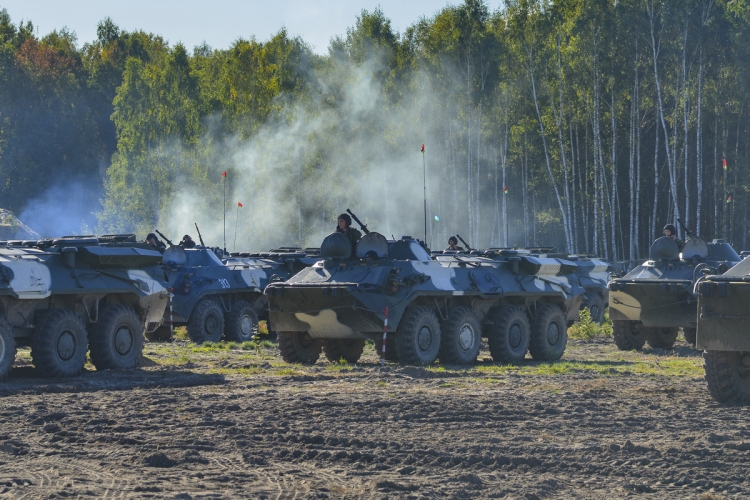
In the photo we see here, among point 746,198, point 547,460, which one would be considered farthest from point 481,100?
point 547,460

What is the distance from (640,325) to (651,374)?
5.24 m

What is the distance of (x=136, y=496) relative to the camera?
21.5 ft

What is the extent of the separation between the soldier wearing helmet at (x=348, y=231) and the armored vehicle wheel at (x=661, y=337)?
20.8 feet

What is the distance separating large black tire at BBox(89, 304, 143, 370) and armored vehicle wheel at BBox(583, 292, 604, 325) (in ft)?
47.5

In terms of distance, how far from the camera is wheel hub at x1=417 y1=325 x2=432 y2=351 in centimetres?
1580

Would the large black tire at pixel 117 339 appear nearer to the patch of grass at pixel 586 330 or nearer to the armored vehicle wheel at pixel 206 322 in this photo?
the armored vehicle wheel at pixel 206 322

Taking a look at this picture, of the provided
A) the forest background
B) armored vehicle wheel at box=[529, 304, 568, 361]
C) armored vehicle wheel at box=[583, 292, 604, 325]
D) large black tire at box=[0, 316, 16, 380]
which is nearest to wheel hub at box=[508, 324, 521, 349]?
armored vehicle wheel at box=[529, 304, 568, 361]

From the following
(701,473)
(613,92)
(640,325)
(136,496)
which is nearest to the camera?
(136,496)

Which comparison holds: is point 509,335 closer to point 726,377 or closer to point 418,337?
point 418,337

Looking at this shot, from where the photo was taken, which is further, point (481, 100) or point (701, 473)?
point (481, 100)

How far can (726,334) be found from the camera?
10.7 metres

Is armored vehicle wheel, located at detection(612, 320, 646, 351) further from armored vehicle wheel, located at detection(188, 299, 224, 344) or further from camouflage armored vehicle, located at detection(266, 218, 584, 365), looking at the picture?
armored vehicle wheel, located at detection(188, 299, 224, 344)

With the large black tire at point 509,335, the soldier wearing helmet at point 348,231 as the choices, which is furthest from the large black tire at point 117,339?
the large black tire at point 509,335

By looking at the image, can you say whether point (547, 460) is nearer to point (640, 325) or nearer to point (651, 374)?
point (651, 374)
